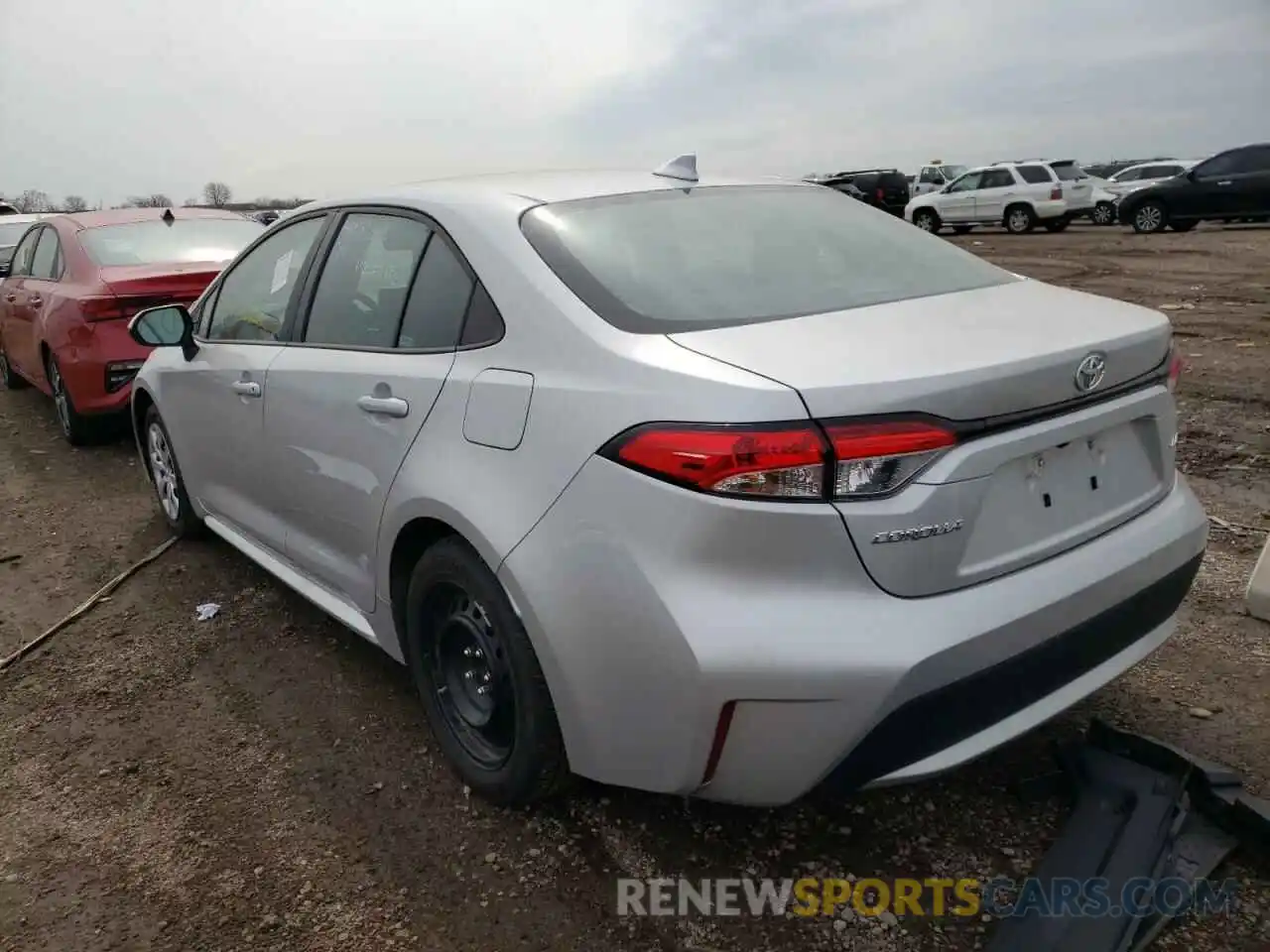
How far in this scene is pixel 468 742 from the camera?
2602mm

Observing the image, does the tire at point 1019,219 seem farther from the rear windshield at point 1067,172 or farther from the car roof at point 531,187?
the car roof at point 531,187

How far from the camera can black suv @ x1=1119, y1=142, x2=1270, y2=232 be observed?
1897cm

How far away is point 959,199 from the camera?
2366cm

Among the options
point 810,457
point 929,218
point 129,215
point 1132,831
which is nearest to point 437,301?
point 810,457

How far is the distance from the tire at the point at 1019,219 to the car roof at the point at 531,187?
2168cm

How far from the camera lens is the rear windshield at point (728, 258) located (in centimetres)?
224

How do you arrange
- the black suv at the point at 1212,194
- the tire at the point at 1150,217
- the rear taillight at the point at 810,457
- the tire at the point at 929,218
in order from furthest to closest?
the tire at the point at 929,218 < the tire at the point at 1150,217 < the black suv at the point at 1212,194 < the rear taillight at the point at 810,457

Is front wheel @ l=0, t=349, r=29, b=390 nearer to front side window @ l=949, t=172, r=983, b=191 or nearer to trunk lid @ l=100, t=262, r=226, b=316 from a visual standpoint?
trunk lid @ l=100, t=262, r=226, b=316

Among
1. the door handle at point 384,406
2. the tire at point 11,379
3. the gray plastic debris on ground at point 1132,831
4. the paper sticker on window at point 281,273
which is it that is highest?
the paper sticker on window at point 281,273

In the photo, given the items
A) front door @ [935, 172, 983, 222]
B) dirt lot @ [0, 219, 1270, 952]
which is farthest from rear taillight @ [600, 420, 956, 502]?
front door @ [935, 172, 983, 222]

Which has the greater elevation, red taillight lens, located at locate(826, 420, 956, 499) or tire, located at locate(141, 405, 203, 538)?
red taillight lens, located at locate(826, 420, 956, 499)

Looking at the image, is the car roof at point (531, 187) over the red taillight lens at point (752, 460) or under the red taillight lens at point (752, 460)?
over

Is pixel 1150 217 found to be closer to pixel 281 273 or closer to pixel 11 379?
pixel 11 379

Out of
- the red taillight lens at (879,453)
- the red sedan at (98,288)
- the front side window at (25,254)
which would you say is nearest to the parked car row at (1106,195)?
the red sedan at (98,288)
